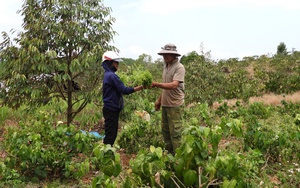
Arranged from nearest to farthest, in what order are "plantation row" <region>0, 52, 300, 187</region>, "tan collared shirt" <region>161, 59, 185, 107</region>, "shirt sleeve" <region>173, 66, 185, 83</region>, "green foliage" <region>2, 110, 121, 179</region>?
"plantation row" <region>0, 52, 300, 187</region>
"green foliage" <region>2, 110, 121, 179</region>
"shirt sleeve" <region>173, 66, 185, 83</region>
"tan collared shirt" <region>161, 59, 185, 107</region>

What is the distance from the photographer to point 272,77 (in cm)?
1817

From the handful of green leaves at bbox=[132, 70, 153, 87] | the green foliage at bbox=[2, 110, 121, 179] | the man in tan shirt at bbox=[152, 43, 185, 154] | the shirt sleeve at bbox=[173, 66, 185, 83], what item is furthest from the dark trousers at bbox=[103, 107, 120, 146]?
the shirt sleeve at bbox=[173, 66, 185, 83]

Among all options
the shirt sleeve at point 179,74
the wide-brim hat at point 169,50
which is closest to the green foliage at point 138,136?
the shirt sleeve at point 179,74

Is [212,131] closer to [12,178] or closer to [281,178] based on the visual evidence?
[281,178]

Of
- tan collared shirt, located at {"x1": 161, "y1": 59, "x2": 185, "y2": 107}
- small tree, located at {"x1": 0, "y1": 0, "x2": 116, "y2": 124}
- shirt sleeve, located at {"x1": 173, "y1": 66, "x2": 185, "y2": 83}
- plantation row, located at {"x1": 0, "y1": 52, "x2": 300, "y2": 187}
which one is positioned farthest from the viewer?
small tree, located at {"x1": 0, "y1": 0, "x2": 116, "y2": 124}

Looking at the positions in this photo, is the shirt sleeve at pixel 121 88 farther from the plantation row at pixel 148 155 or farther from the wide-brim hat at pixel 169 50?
the plantation row at pixel 148 155

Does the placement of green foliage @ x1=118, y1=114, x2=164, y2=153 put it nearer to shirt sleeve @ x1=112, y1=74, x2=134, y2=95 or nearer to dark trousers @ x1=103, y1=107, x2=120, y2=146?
dark trousers @ x1=103, y1=107, x2=120, y2=146

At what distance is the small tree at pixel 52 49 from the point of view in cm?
532

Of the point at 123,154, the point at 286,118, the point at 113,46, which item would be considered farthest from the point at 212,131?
the point at 286,118

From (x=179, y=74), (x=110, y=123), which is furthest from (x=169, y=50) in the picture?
(x=110, y=123)

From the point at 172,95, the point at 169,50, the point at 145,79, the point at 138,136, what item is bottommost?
the point at 138,136

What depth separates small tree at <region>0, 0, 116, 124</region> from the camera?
5.32 m

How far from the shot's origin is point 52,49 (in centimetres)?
560

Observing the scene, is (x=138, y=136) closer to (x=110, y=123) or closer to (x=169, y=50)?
(x=110, y=123)
